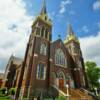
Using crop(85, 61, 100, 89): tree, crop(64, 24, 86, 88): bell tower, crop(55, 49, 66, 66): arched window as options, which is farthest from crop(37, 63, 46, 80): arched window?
crop(85, 61, 100, 89): tree

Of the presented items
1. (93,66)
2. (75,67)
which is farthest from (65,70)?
(93,66)

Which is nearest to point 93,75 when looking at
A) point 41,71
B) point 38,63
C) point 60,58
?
point 60,58

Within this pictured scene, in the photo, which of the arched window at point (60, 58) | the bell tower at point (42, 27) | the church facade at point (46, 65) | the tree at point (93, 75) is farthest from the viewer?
the tree at point (93, 75)

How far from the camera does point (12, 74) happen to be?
1448 inches

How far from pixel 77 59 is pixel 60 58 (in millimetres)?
6030

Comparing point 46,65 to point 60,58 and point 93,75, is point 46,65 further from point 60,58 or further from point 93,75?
point 93,75

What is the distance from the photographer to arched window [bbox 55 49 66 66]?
2877cm

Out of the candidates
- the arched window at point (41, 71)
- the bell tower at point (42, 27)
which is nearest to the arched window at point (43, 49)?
the bell tower at point (42, 27)

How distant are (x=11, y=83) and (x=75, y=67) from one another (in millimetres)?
18421

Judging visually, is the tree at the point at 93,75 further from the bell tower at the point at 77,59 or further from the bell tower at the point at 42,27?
the bell tower at the point at 42,27

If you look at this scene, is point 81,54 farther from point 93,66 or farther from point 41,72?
point 41,72

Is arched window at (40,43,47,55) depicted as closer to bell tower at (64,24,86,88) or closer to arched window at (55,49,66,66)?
arched window at (55,49,66,66)

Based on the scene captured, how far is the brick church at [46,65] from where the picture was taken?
22281 mm

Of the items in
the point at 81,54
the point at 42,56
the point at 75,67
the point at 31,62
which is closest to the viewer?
the point at 31,62
